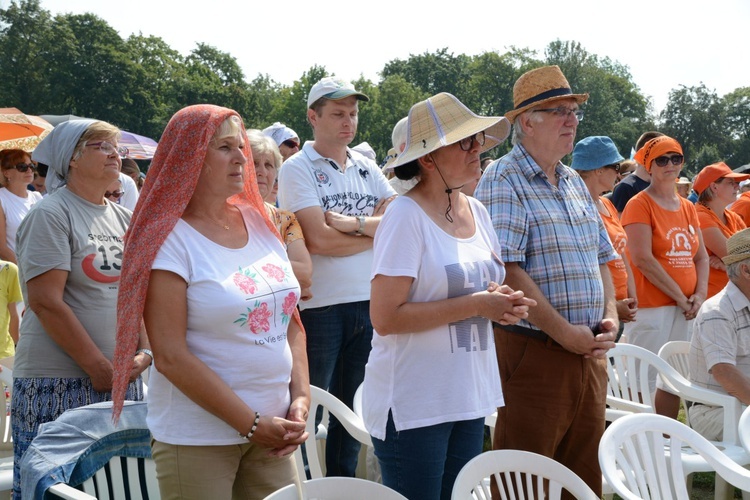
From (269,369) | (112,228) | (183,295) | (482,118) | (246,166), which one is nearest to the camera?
(183,295)

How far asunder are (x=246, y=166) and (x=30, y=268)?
113cm

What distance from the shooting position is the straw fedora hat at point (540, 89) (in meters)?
3.12

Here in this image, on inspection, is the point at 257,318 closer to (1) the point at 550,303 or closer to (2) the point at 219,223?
(2) the point at 219,223

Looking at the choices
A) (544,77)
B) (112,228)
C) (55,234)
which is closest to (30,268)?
(55,234)

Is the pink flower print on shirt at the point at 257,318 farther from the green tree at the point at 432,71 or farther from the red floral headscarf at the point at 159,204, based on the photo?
the green tree at the point at 432,71

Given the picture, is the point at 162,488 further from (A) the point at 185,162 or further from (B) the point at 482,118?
(B) the point at 482,118

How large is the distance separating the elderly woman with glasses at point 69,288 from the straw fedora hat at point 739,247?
10.1 ft

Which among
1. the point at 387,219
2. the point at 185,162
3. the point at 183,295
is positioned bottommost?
the point at 183,295

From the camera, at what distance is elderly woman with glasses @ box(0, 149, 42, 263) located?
6.28m

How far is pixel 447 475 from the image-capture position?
99.7 inches

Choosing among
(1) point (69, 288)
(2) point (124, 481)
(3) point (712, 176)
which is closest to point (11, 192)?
(1) point (69, 288)

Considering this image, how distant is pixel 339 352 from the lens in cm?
378

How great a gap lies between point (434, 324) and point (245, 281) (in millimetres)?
620

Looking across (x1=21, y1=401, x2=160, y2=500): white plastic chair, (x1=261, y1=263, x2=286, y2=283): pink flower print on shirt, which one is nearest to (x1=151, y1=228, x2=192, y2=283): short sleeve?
(x1=261, y1=263, x2=286, y2=283): pink flower print on shirt
